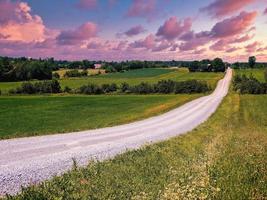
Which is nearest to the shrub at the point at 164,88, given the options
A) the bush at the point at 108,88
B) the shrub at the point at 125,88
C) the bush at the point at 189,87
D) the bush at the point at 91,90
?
the bush at the point at 189,87

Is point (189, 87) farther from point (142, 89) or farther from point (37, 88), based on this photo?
point (37, 88)

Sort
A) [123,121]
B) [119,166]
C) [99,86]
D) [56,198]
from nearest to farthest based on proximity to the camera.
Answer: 1. [56,198]
2. [119,166]
3. [123,121]
4. [99,86]

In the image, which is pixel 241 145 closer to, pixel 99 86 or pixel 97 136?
pixel 97 136

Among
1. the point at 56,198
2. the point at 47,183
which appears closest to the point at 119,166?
the point at 47,183

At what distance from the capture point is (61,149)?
917 inches

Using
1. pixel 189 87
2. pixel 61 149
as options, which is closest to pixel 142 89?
pixel 189 87

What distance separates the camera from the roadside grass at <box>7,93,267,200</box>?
1367cm

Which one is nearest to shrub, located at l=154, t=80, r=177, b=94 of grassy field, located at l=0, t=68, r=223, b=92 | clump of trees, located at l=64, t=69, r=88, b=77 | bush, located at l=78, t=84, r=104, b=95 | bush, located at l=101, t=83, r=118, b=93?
bush, located at l=101, t=83, r=118, b=93

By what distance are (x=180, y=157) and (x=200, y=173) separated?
577 centimetres

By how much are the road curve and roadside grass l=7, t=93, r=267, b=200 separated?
4.55ft

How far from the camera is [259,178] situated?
16125 millimetres

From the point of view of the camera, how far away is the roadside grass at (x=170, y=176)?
1367cm

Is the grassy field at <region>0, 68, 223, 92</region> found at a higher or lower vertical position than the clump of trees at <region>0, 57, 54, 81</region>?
lower

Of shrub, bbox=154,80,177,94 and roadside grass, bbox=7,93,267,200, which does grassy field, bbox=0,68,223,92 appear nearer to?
shrub, bbox=154,80,177,94
